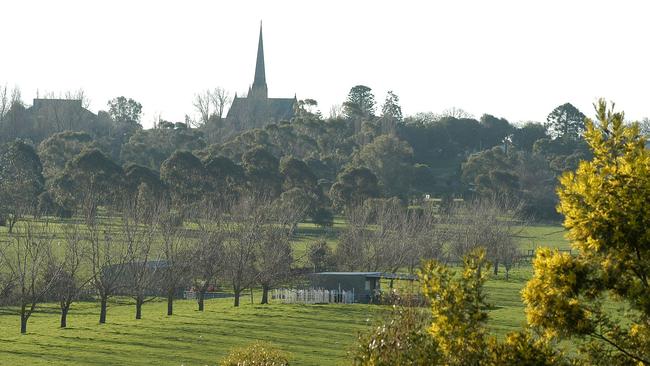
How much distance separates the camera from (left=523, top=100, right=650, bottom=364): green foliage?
11.5 metres

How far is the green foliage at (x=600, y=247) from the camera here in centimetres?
1145

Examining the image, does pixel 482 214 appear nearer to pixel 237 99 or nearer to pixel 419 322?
pixel 419 322

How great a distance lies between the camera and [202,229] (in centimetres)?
5234

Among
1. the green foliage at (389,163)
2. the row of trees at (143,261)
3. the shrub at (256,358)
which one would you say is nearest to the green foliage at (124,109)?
the green foliage at (389,163)

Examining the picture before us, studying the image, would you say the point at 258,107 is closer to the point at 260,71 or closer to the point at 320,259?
the point at 260,71

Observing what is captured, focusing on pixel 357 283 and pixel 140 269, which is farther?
pixel 357 283

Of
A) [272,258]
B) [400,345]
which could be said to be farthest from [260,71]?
[400,345]

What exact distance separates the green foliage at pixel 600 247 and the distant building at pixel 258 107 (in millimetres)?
114047

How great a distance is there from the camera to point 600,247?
11617mm

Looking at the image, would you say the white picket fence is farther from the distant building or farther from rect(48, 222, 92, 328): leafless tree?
the distant building

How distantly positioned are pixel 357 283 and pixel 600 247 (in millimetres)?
39167

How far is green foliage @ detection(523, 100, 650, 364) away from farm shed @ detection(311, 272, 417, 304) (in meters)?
37.3

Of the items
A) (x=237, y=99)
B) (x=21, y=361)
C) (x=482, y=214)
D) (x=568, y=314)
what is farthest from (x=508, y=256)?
(x=237, y=99)

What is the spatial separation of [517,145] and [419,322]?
10909 cm
